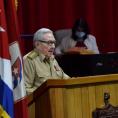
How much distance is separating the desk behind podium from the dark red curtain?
1.74 m

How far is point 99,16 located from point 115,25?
0.27 meters

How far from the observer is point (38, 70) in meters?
4.00

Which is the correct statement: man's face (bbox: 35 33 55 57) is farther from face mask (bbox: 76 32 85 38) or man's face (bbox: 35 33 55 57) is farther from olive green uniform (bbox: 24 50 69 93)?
face mask (bbox: 76 32 85 38)

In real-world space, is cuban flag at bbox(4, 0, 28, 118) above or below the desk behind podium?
above

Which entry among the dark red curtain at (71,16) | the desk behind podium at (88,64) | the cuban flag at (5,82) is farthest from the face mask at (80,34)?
the cuban flag at (5,82)

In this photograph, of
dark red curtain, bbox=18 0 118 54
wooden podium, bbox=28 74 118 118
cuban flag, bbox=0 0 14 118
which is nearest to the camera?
cuban flag, bbox=0 0 14 118

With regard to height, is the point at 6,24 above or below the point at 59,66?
above

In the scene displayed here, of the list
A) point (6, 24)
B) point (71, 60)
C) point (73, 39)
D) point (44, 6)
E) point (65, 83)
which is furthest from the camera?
→ point (44, 6)

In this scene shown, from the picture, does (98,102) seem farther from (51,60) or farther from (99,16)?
(99,16)

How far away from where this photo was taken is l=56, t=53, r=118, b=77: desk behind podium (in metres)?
4.31

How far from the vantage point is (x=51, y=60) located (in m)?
4.19

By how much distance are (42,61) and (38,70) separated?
0.14 metres

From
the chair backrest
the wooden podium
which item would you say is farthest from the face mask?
the wooden podium

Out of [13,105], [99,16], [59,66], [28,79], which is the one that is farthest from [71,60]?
[99,16]
